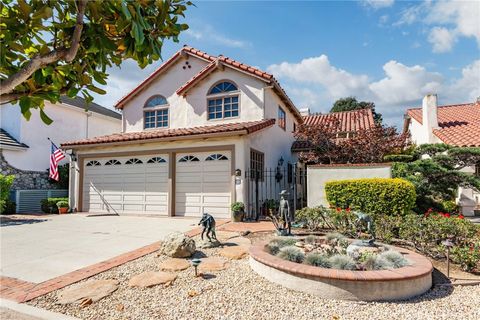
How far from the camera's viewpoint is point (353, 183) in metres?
10.1

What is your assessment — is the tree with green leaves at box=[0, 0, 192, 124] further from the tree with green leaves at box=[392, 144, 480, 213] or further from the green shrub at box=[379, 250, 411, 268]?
the tree with green leaves at box=[392, 144, 480, 213]

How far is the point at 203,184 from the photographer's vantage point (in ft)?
42.8

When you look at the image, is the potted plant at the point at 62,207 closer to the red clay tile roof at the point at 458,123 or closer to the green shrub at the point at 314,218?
the green shrub at the point at 314,218

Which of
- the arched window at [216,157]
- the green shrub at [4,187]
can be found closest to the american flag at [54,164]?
the green shrub at [4,187]

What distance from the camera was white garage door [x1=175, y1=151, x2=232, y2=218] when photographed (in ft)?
41.4

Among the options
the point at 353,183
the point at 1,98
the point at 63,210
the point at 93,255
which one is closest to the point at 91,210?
the point at 63,210

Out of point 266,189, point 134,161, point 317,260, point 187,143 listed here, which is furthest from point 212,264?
point 134,161

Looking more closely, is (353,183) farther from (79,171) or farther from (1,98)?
(79,171)

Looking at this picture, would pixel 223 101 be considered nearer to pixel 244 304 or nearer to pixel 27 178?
pixel 244 304

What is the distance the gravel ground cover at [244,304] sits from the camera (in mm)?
4180

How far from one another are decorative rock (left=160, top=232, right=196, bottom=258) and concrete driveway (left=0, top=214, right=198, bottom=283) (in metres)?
1.39

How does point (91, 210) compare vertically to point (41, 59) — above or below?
below

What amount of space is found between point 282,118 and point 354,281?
13.8m

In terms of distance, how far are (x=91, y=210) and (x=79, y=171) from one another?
2188mm
